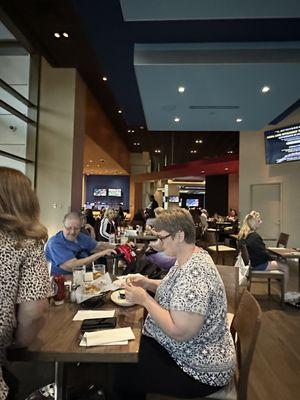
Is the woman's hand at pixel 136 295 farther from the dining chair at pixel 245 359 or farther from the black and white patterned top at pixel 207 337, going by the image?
the dining chair at pixel 245 359

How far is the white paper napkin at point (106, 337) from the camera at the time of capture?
126 cm

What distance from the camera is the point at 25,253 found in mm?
1102

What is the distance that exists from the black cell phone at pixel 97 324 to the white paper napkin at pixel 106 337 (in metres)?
0.04

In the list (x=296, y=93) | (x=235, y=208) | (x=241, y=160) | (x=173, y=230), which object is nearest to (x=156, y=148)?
(x=235, y=208)

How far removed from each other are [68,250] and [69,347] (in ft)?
4.76

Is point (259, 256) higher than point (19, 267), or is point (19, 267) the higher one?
point (19, 267)

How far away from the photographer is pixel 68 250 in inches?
103

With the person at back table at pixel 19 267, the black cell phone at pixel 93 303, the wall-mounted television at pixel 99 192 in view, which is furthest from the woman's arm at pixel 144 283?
the wall-mounted television at pixel 99 192

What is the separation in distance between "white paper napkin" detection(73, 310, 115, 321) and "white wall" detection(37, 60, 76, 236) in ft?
16.2

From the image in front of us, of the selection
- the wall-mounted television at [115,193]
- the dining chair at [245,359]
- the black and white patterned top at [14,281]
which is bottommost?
the dining chair at [245,359]

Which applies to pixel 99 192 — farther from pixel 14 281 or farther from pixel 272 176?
pixel 14 281

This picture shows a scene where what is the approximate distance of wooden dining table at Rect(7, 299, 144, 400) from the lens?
118cm

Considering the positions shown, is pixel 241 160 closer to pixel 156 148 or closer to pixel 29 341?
pixel 156 148

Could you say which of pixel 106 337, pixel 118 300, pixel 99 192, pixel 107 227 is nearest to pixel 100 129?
pixel 107 227
